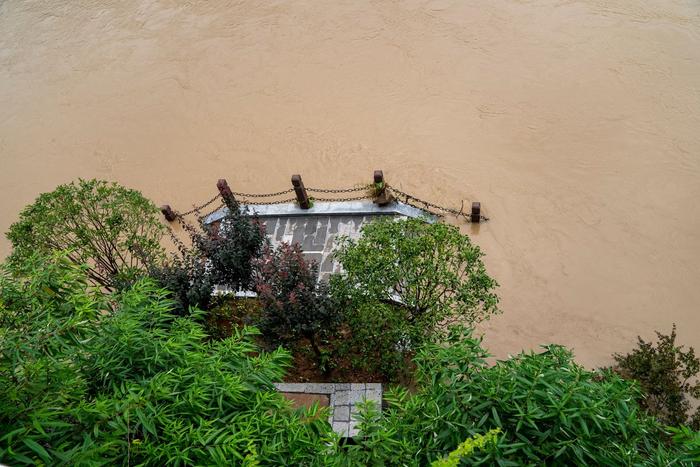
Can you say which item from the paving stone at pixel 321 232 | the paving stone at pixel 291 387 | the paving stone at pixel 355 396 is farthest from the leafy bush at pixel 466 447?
the paving stone at pixel 321 232

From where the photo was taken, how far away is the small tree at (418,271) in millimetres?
6102

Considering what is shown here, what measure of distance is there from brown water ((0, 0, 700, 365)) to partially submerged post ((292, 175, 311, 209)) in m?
1.04

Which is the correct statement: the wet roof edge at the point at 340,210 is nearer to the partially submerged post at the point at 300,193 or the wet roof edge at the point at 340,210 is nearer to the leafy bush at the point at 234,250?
the partially submerged post at the point at 300,193

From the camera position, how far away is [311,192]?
9797 millimetres

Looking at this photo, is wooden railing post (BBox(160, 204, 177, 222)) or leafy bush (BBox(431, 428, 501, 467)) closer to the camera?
leafy bush (BBox(431, 428, 501, 467))

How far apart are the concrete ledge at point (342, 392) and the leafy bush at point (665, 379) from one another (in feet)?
9.78

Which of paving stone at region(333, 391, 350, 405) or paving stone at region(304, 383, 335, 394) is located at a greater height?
paving stone at region(304, 383, 335, 394)

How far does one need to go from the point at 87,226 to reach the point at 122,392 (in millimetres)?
4215

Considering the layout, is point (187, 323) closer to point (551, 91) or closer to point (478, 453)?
point (478, 453)

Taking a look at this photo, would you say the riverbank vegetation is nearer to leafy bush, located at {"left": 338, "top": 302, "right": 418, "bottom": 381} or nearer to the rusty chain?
leafy bush, located at {"left": 338, "top": 302, "right": 418, "bottom": 381}

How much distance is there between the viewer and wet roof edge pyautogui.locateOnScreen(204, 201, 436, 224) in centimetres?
884

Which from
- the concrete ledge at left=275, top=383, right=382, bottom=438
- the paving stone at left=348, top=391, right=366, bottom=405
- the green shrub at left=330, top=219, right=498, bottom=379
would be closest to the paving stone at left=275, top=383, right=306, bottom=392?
the concrete ledge at left=275, top=383, right=382, bottom=438

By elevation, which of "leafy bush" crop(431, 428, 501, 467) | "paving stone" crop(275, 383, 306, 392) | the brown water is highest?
the brown water

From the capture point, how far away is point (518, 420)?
3.36 metres
